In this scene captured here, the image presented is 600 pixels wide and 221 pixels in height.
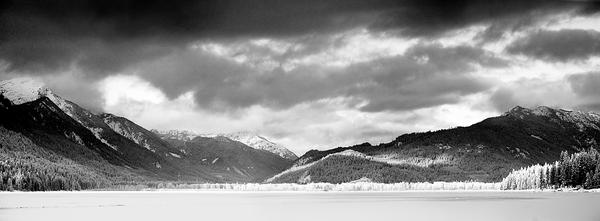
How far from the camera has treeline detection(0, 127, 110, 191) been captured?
373 ft

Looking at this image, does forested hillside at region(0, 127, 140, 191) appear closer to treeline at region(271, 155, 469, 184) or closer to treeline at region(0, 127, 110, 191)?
treeline at region(0, 127, 110, 191)

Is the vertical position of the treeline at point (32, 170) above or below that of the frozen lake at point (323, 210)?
above

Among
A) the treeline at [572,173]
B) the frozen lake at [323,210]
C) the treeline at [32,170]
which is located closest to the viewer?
the frozen lake at [323,210]

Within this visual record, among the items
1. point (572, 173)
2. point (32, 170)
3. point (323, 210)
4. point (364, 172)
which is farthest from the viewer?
point (364, 172)

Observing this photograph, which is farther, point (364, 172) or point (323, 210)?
point (364, 172)

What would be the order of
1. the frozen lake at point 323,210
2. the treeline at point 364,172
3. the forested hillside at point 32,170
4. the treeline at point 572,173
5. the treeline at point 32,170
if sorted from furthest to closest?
1. the treeline at point 364,172
2. the forested hillside at point 32,170
3. the treeline at point 32,170
4. the treeline at point 572,173
5. the frozen lake at point 323,210

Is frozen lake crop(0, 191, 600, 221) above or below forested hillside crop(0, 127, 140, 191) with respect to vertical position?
below

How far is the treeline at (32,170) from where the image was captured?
11362 centimetres

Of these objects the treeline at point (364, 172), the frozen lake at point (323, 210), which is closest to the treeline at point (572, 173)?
the frozen lake at point (323, 210)

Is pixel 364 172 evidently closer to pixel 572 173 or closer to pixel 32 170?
pixel 32 170

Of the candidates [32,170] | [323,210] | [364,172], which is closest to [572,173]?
[323,210]

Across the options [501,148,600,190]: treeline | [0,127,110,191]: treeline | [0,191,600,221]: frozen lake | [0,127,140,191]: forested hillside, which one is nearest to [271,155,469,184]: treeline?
[0,127,140,191]: forested hillside

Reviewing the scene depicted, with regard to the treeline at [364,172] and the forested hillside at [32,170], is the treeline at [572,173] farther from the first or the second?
the forested hillside at [32,170]

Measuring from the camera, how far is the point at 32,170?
5133 inches
